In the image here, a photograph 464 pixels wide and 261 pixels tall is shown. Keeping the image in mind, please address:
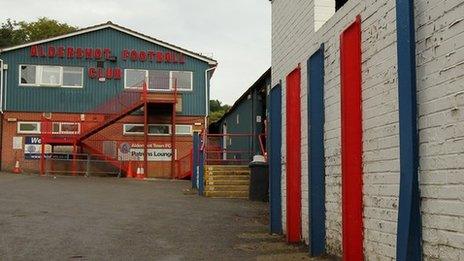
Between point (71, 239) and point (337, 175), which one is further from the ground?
point (337, 175)

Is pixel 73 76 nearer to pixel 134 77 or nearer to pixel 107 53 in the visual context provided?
pixel 107 53

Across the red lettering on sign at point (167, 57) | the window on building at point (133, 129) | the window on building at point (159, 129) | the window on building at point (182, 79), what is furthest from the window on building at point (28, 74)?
the window on building at point (182, 79)

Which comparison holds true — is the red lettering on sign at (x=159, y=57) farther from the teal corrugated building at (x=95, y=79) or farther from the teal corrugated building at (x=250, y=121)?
the teal corrugated building at (x=250, y=121)

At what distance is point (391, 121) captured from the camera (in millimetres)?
5695

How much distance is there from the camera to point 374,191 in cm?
610

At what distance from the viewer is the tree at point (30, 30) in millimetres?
56812

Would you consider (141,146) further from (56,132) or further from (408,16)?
(408,16)

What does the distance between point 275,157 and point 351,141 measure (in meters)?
4.01

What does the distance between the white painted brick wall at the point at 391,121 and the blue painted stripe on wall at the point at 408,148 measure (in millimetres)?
60

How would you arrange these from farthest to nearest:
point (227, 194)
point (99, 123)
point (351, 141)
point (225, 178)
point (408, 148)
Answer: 1. point (99, 123)
2. point (225, 178)
3. point (227, 194)
4. point (351, 141)
5. point (408, 148)

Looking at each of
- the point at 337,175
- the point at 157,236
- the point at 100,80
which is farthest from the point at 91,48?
the point at 337,175

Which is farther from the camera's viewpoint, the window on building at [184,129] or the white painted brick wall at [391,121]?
the window on building at [184,129]

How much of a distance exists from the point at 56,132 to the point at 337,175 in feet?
84.7

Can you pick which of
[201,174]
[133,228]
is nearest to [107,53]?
[201,174]
